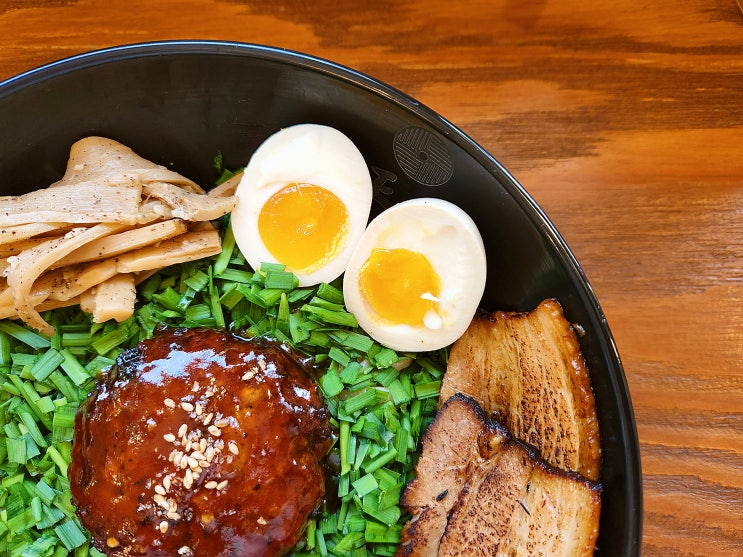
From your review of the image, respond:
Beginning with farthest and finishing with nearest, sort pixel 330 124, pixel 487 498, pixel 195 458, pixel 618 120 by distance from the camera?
1. pixel 618 120
2. pixel 330 124
3. pixel 487 498
4. pixel 195 458

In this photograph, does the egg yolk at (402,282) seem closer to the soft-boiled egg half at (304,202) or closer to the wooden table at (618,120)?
the soft-boiled egg half at (304,202)

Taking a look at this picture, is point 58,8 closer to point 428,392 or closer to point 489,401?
point 428,392

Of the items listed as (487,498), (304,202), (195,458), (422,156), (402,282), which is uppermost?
(422,156)

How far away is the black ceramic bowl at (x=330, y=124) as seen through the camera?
1882 millimetres

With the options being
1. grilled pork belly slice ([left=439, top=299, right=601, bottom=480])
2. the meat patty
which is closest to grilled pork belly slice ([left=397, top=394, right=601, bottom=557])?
grilled pork belly slice ([left=439, top=299, right=601, bottom=480])

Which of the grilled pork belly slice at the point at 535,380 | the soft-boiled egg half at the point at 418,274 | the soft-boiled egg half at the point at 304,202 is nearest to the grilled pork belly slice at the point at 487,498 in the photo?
the grilled pork belly slice at the point at 535,380

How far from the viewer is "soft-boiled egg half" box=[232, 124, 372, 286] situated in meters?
2.01

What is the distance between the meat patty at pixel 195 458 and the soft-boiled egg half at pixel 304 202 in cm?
41

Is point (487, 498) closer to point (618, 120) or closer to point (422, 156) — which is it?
point (422, 156)

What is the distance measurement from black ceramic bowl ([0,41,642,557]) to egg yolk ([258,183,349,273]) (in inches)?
8.7

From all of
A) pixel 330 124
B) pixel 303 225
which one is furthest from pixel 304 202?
pixel 330 124

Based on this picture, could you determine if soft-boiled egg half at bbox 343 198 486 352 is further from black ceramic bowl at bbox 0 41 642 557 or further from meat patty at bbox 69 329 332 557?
meat patty at bbox 69 329 332 557

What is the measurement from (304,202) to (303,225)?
0.27 feet

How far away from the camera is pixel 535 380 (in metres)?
1.99
